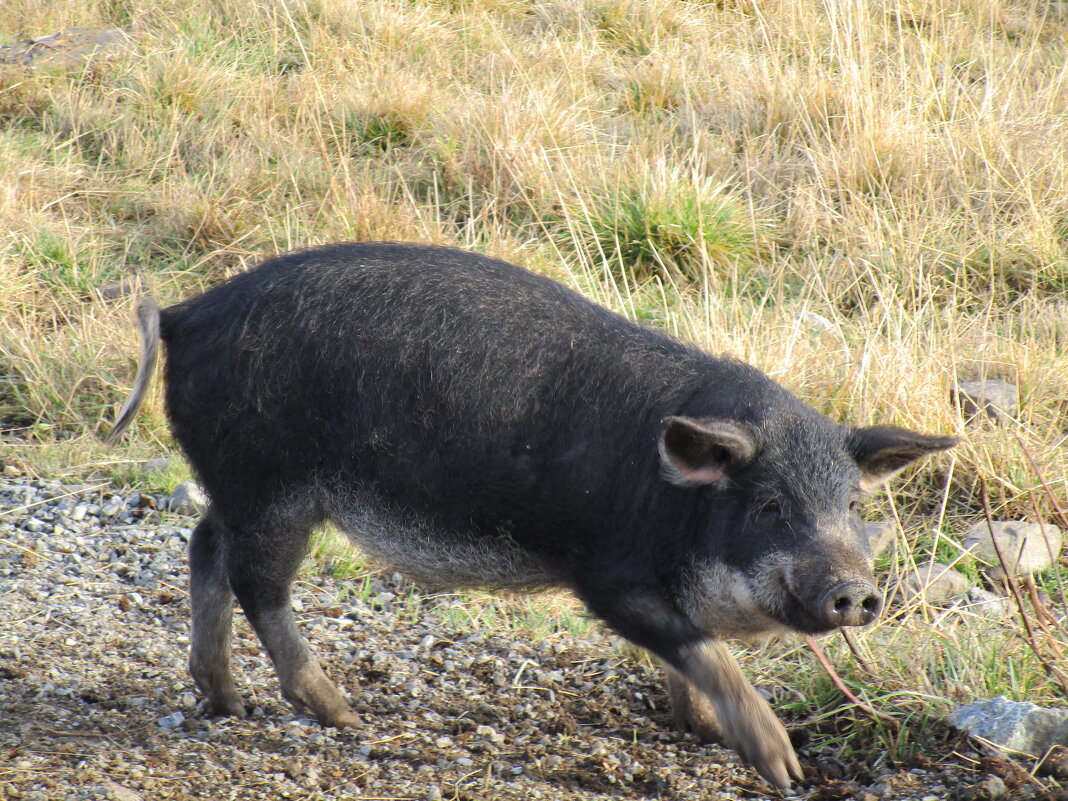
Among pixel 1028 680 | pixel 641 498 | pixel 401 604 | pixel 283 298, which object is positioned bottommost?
pixel 401 604

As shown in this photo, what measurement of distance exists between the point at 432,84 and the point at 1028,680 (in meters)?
5.94

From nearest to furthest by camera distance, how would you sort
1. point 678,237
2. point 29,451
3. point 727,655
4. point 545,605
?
1. point 727,655
2. point 545,605
3. point 29,451
4. point 678,237

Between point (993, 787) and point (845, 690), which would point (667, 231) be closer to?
point (845, 690)

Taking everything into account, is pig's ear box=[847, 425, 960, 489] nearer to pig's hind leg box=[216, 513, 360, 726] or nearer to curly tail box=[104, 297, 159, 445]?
pig's hind leg box=[216, 513, 360, 726]

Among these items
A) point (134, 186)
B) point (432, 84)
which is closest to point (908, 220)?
point (432, 84)

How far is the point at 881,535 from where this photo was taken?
466 centimetres

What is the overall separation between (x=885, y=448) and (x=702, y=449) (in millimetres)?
505

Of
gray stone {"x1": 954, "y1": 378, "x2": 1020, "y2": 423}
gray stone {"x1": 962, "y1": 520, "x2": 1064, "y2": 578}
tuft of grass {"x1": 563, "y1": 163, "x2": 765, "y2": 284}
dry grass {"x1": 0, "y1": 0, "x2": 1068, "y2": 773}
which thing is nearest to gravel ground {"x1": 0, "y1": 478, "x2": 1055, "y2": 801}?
dry grass {"x1": 0, "y1": 0, "x2": 1068, "y2": 773}

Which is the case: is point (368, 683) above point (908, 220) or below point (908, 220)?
below

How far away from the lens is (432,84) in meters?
8.31

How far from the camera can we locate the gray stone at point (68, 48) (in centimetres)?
859

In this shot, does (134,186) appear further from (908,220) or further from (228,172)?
(908,220)

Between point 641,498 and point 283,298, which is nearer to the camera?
point 641,498

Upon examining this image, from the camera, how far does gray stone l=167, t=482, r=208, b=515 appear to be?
516cm
